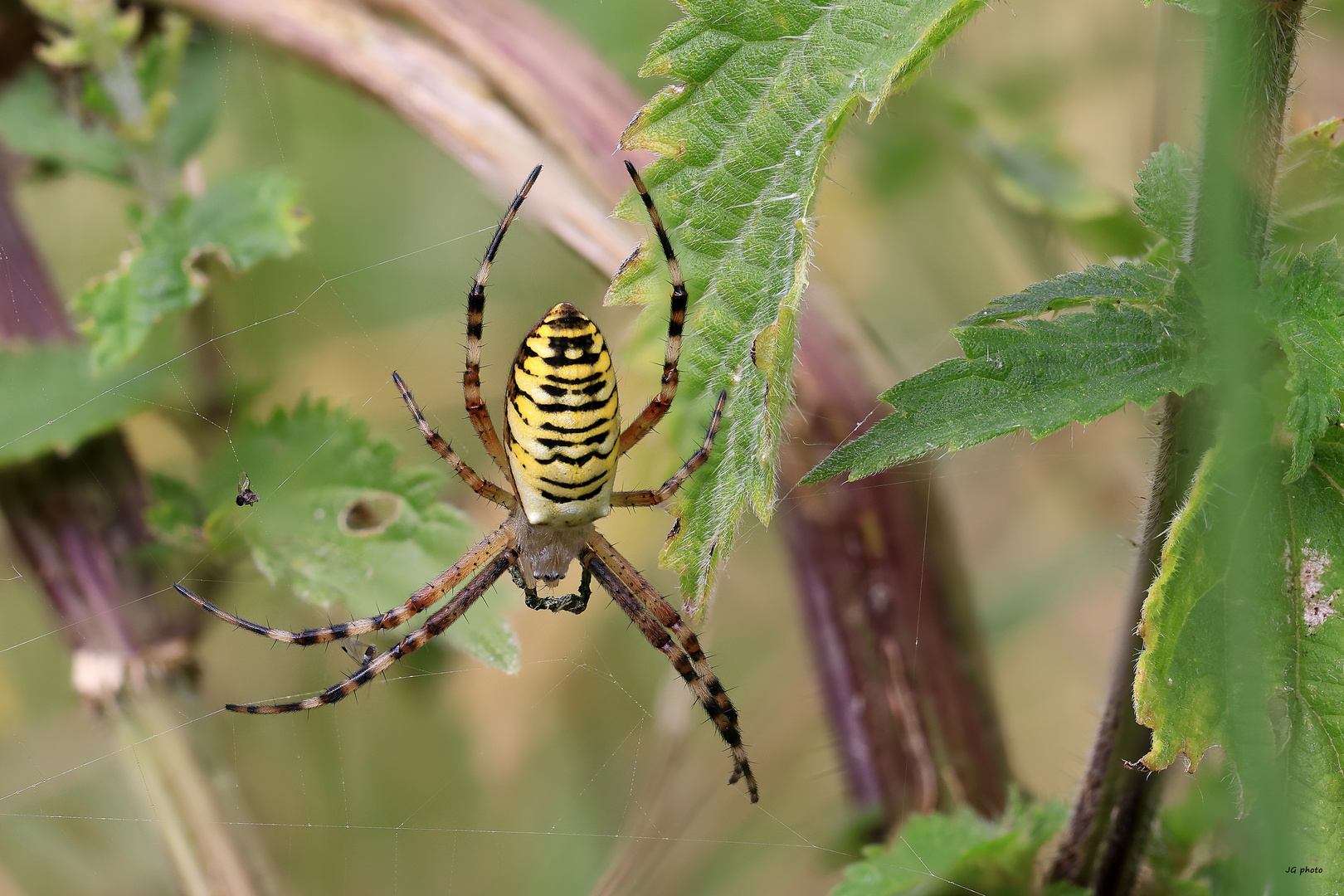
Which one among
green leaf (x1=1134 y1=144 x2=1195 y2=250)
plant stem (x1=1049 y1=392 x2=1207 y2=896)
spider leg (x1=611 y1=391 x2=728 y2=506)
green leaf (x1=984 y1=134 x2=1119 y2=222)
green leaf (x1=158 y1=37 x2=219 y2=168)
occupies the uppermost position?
green leaf (x1=984 y1=134 x2=1119 y2=222)

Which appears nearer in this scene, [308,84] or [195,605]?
[195,605]

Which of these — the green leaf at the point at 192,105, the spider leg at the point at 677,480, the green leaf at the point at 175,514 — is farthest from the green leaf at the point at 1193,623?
the green leaf at the point at 192,105

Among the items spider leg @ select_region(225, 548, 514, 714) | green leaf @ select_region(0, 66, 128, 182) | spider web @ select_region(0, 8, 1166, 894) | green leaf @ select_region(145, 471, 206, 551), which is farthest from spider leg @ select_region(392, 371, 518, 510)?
green leaf @ select_region(0, 66, 128, 182)

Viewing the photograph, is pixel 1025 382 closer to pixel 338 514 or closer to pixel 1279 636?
pixel 1279 636

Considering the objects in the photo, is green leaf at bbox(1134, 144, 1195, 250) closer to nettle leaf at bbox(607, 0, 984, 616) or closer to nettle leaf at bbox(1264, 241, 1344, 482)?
nettle leaf at bbox(1264, 241, 1344, 482)

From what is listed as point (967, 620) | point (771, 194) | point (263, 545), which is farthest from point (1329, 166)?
point (263, 545)

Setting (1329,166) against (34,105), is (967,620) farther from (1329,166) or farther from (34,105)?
(34,105)

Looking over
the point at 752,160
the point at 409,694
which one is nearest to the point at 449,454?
the point at 409,694
